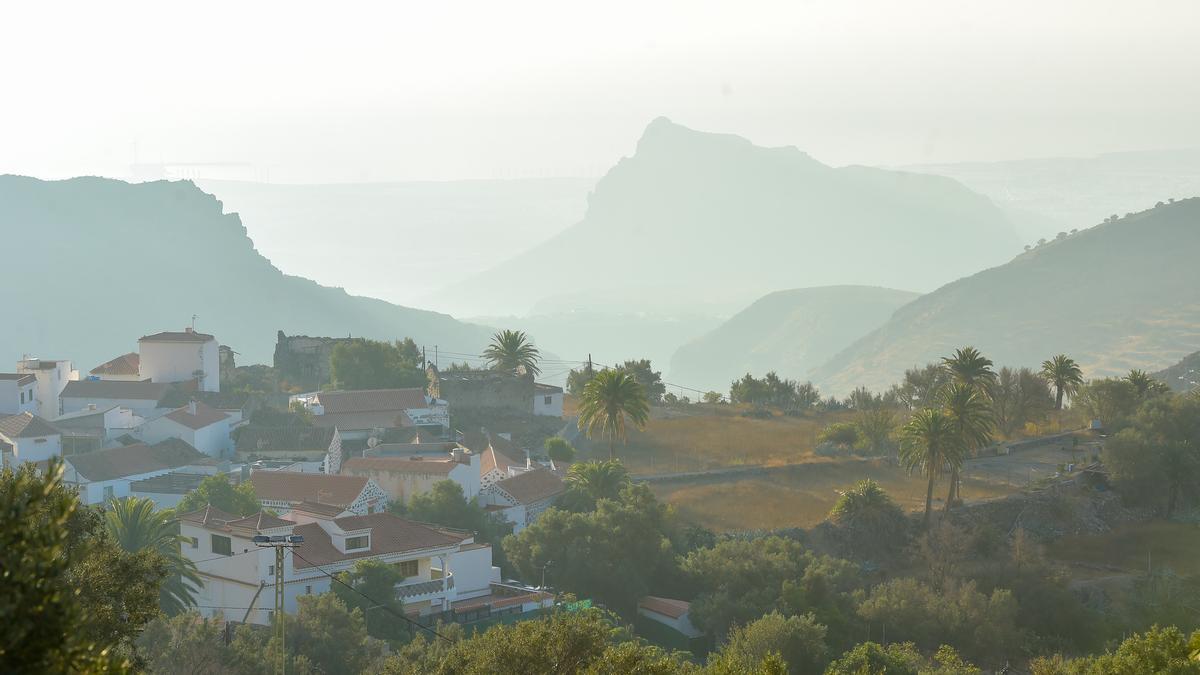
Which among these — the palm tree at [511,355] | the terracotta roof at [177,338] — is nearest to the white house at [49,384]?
the terracotta roof at [177,338]

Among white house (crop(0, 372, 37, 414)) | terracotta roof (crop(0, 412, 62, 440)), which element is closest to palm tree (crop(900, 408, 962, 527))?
terracotta roof (crop(0, 412, 62, 440))

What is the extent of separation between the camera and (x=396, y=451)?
52.0 m

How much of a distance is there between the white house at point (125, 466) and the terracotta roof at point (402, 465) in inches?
236

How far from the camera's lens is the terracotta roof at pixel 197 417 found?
53281 mm

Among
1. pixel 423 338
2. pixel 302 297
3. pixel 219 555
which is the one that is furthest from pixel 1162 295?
pixel 219 555

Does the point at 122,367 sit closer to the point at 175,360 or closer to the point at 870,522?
the point at 175,360

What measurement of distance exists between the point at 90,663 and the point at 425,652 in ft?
64.3

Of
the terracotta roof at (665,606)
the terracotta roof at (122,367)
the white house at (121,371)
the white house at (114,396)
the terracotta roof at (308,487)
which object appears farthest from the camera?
the terracotta roof at (122,367)

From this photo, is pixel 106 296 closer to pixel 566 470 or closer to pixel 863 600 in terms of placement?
pixel 566 470

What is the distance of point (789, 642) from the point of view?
109ft

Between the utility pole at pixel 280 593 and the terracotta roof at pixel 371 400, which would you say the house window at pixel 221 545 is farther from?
the terracotta roof at pixel 371 400

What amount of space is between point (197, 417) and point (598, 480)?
1743cm

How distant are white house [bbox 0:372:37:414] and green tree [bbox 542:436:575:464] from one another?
23.3 m

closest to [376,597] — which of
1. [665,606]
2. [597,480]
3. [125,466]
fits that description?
[665,606]
